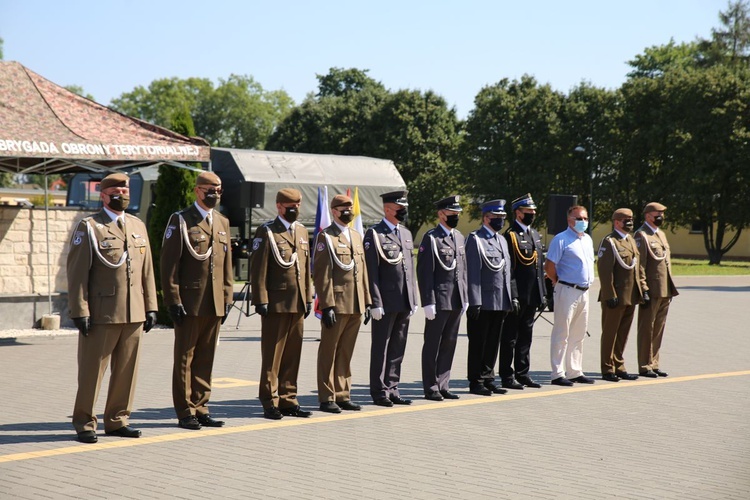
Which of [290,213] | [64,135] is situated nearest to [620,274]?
[290,213]

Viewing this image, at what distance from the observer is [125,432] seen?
7891 mm

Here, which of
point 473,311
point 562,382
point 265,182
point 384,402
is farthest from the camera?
point 265,182

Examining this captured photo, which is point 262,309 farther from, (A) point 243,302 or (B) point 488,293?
(A) point 243,302

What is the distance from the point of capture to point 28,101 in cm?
1471

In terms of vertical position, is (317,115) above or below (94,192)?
above

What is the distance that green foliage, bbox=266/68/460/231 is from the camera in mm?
58344

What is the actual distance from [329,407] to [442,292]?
170 cm

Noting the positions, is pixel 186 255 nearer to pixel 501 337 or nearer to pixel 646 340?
pixel 501 337

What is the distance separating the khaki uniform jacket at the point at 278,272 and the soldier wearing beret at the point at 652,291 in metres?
4.96

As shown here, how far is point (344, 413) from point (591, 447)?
2.39 m

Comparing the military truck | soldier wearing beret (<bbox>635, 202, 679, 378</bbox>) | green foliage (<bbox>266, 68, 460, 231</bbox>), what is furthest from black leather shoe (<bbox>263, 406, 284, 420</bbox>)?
green foliage (<bbox>266, 68, 460, 231</bbox>)

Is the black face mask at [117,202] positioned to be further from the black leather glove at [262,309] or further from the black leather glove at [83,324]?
the black leather glove at [262,309]

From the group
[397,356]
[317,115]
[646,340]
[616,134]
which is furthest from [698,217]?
[397,356]

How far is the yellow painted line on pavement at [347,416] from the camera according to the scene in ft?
24.0
